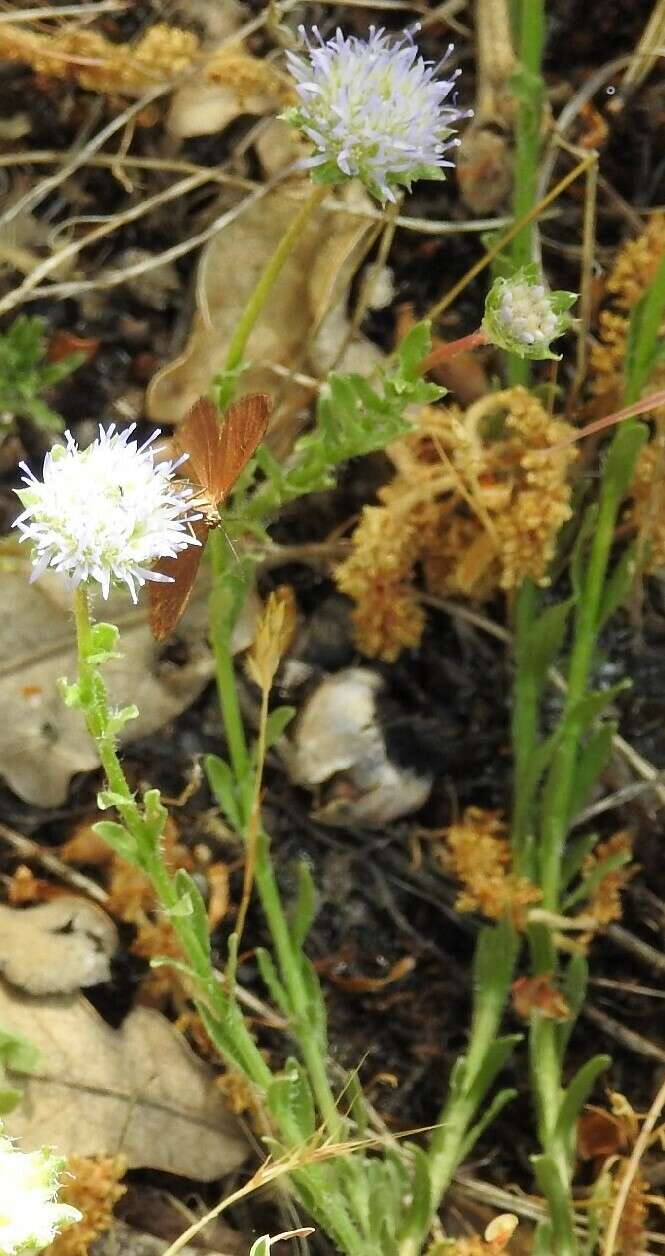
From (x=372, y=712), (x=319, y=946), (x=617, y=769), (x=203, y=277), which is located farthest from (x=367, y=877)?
(x=203, y=277)

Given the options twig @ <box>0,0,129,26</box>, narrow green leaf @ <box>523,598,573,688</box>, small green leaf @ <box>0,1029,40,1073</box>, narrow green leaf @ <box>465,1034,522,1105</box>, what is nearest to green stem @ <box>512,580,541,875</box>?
narrow green leaf @ <box>523,598,573,688</box>

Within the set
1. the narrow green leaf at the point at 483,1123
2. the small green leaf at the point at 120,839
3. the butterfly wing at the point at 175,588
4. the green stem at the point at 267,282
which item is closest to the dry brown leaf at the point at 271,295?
the green stem at the point at 267,282

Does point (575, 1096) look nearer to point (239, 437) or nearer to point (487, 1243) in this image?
point (487, 1243)

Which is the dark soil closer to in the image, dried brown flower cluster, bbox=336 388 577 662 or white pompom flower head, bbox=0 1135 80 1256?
dried brown flower cluster, bbox=336 388 577 662

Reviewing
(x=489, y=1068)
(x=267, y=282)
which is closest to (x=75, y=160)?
(x=267, y=282)

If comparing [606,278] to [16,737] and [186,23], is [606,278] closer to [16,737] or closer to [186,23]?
[186,23]

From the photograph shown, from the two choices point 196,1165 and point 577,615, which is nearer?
point 196,1165
